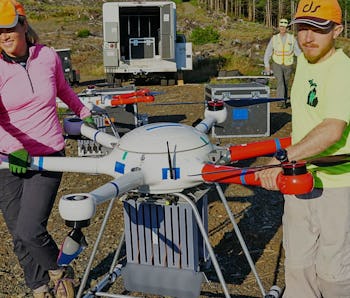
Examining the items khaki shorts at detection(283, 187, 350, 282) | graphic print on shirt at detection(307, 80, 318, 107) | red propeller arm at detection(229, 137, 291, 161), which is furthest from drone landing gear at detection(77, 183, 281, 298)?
graphic print on shirt at detection(307, 80, 318, 107)

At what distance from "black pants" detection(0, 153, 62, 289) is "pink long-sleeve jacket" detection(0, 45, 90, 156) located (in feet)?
0.59

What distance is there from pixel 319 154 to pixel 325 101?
28 cm

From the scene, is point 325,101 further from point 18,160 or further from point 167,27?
point 167,27

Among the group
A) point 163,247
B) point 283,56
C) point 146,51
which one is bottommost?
point 163,247

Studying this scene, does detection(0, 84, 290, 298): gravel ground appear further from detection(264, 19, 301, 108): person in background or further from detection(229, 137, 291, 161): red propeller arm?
detection(264, 19, 301, 108): person in background

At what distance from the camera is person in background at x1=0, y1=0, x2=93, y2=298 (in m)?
3.41

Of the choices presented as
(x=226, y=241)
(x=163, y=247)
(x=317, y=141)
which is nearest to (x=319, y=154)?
(x=317, y=141)

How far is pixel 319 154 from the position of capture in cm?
286

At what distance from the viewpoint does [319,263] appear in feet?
9.89

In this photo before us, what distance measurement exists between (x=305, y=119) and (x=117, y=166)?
100cm

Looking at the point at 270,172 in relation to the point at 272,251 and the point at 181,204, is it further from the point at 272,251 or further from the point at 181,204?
the point at 272,251

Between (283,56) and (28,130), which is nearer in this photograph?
(28,130)

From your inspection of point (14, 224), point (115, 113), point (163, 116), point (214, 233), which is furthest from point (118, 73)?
point (14, 224)

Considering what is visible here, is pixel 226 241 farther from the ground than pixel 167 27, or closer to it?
closer to it
